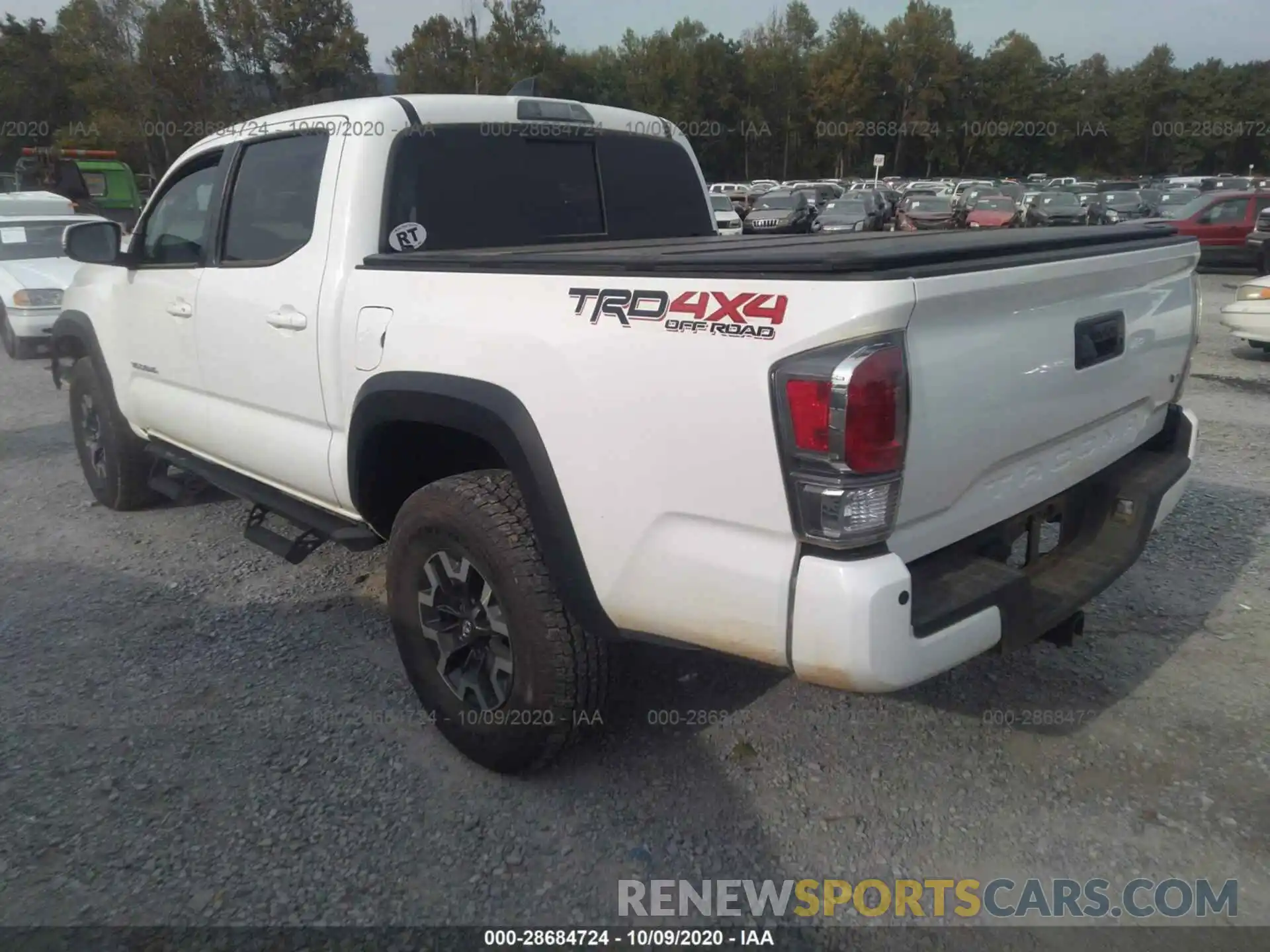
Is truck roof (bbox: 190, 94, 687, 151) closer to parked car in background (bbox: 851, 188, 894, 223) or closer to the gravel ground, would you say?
the gravel ground

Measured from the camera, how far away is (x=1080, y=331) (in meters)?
2.50

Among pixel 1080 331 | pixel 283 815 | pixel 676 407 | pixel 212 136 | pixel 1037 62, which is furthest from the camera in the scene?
pixel 1037 62

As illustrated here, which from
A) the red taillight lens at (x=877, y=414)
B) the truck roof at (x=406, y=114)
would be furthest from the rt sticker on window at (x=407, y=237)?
the red taillight lens at (x=877, y=414)

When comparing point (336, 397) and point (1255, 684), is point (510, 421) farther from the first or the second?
point (1255, 684)

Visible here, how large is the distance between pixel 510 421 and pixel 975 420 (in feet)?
3.82

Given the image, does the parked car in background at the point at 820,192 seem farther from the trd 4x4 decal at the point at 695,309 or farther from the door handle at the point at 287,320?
the trd 4x4 decal at the point at 695,309

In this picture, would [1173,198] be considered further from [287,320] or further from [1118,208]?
[287,320]


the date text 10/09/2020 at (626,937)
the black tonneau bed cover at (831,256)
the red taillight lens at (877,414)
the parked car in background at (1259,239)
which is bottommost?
the date text 10/09/2020 at (626,937)

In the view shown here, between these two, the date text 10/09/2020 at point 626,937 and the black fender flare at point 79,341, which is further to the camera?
the black fender flare at point 79,341

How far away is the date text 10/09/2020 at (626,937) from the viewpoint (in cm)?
231

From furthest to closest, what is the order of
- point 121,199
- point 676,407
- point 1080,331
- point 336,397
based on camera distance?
point 121,199, point 336,397, point 1080,331, point 676,407

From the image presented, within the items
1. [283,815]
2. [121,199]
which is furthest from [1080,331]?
[121,199]
